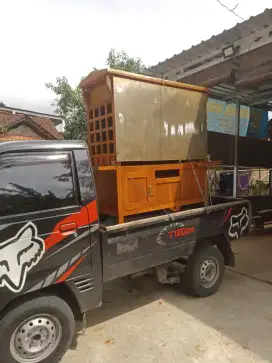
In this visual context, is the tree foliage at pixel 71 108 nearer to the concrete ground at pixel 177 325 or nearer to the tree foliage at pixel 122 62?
the tree foliage at pixel 122 62

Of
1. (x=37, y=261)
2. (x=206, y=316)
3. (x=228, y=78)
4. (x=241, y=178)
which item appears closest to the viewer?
(x=37, y=261)

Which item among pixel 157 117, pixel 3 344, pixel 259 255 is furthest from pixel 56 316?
pixel 259 255

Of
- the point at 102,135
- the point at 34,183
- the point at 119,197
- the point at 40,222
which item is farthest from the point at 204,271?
the point at 34,183

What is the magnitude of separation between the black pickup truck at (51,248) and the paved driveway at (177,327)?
0.51m

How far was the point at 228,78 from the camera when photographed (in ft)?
17.6

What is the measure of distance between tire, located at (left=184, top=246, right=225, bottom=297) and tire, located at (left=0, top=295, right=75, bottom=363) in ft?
5.98

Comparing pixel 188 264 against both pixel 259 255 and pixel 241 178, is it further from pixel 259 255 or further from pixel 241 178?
pixel 241 178

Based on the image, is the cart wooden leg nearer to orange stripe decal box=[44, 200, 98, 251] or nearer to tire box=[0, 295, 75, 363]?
orange stripe decal box=[44, 200, 98, 251]

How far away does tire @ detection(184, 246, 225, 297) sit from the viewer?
13.0 ft

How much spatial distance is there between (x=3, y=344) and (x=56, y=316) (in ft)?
1.53

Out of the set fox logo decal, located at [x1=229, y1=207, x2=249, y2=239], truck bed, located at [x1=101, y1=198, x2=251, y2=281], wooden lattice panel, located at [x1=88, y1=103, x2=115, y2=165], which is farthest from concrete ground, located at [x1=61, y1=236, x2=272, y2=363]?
wooden lattice panel, located at [x1=88, y1=103, x2=115, y2=165]

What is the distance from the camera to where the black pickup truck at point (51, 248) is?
2436 mm

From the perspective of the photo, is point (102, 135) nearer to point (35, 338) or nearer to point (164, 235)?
point (164, 235)

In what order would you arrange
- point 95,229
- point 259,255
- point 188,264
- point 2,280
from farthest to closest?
point 259,255, point 188,264, point 95,229, point 2,280
